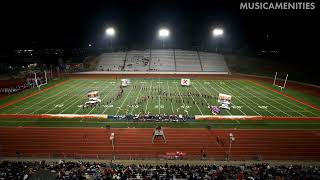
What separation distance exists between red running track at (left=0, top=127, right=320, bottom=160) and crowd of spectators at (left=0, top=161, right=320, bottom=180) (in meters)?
3.23

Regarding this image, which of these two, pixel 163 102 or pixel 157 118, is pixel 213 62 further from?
pixel 157 118

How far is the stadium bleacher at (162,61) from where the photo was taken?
72.8m

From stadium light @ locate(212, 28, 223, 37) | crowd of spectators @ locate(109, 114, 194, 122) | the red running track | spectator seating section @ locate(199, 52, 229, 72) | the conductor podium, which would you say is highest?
stadium light @ locate(212, 28, 223, 37)

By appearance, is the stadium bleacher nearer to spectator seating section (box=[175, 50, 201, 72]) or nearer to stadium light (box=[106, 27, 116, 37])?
spectator seating section (box=[175, 50, 201, 72])

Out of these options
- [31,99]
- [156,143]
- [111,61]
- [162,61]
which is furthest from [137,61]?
[156,143]

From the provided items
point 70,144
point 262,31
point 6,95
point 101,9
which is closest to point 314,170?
point 70,144

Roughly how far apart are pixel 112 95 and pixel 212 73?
36.5m

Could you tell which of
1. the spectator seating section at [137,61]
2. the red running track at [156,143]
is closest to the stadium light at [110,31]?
the spectator seating section at [137,61]

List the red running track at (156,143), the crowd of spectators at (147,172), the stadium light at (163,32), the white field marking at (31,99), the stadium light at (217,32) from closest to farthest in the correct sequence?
the crowd of spectators at (147,172), the red running track at (156,143), the white field marking at (31,99), the stadium light at (217,32), the stadium light at (163,32)

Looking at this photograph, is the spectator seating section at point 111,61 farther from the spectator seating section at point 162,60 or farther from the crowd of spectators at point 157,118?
the crowd of spectators at point 157,118

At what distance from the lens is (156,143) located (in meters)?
22.4

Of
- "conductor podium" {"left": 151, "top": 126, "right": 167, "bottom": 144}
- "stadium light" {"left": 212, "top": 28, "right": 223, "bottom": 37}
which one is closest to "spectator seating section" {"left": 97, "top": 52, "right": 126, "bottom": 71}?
"stadium light" {"left": 212, "top": 28, "right": 223, "bottom": 37}

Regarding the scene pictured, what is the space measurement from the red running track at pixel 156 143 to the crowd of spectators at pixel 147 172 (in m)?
3.23

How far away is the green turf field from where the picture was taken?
3091cm
